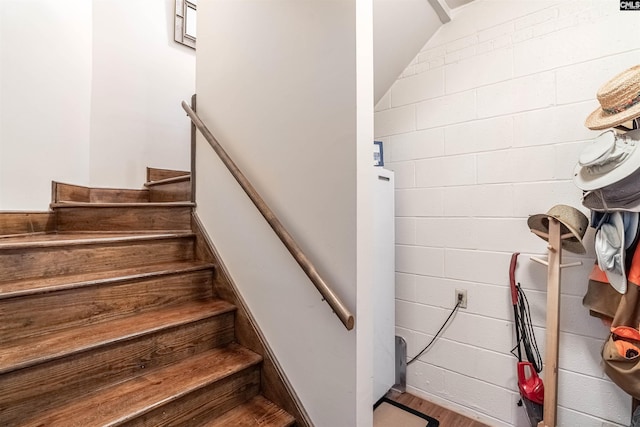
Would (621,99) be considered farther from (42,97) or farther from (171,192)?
(42,97)

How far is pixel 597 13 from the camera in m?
1.54

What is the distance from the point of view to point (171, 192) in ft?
8.13

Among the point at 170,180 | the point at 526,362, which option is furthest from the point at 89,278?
the point at 526,362

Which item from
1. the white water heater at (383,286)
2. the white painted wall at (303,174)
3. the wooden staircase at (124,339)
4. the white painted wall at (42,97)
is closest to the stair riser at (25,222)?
the wooden staircase at (124,339)

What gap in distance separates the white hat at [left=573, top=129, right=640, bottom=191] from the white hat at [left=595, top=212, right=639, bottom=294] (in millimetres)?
185

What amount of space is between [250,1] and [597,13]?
5.94ft

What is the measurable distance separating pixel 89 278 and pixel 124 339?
1.22 ft

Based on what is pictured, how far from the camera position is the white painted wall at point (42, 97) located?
187 centimetres

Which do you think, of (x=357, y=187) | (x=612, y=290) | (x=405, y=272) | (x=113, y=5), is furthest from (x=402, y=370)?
(x=113, y=5)

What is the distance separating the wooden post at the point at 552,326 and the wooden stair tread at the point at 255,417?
1300 mm

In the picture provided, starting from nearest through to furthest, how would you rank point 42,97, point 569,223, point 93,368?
point 93,368 < point 569,223 < point 42,97

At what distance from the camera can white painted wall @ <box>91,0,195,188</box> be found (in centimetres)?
250

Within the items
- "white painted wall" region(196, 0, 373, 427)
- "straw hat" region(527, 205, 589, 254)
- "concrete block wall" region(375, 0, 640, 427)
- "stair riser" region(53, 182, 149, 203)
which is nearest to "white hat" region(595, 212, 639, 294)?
"straw hat" region(527, 205, 589, 254)

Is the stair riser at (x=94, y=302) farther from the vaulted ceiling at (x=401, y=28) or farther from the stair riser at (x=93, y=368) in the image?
the vaulted ceiling at (x=401, y=28)
